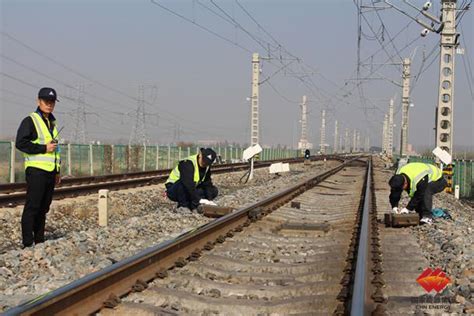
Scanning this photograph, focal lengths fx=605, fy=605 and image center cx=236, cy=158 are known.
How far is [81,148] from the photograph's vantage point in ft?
99.7

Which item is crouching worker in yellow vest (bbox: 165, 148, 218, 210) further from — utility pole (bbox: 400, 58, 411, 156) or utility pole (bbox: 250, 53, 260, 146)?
utility pole (bbox: 400, 58, 411, 156)

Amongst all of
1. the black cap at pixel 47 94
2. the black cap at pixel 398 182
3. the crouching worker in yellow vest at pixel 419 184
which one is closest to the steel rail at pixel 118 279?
the black cap at pixel 47 94

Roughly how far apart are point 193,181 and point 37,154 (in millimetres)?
3245

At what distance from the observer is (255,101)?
31406 millimetres

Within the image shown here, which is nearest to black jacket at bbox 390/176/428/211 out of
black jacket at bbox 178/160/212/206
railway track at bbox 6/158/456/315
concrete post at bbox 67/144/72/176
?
railway track at bbox 6/158/456/315

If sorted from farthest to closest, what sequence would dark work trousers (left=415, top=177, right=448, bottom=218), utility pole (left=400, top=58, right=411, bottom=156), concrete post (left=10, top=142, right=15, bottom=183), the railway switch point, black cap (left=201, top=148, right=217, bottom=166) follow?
utility pole (left=400, top=58, right=411, bottom=156), concrete post (left=10, top=142, right=15, bottom=183), the railway switch point, dark work trousers (left=415, top=177, right=448, bottom=218), black cap (left=201, top=148, right=217, bottom=166)

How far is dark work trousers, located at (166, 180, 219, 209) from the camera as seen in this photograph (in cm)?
1077

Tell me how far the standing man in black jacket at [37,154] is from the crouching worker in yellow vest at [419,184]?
5.36 m

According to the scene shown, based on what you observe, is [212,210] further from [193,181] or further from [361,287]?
[361,287]

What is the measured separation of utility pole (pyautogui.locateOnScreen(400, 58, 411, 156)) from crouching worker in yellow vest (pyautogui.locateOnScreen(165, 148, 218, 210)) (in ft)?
100

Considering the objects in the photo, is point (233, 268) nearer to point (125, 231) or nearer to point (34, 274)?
point (34, 274)

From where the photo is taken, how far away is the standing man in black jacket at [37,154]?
23.4 feet

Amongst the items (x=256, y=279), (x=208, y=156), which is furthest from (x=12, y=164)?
(x=256, y=279)

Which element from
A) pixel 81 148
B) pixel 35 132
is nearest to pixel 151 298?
pixel 35 132
